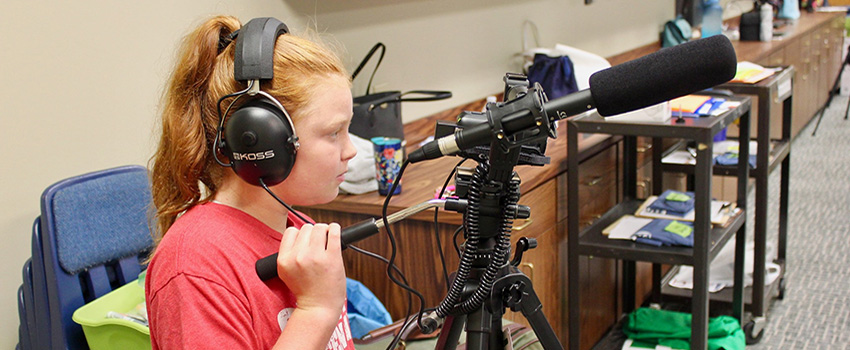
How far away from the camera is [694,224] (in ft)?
6.52

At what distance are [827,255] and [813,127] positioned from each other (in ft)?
8.09

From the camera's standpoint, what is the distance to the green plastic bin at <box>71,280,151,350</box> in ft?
4.71

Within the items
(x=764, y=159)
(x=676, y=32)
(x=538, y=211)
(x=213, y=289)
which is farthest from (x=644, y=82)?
(x=676, y=32)

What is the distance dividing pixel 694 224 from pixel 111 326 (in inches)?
55.4

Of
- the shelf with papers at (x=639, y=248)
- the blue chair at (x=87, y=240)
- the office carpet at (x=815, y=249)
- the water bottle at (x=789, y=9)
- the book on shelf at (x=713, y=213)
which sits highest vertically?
the water bottle at (x=789, y=9)

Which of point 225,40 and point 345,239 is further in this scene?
point 225,40

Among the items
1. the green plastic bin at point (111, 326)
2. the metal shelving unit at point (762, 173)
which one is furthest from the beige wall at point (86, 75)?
the metal shelving unit at point (762, 173)

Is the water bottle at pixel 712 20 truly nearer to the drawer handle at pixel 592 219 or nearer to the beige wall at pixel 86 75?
the drawer handle at pixel 592 219

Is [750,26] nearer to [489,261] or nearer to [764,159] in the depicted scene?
[764,159]

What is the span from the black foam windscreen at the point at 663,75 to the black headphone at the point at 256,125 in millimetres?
350

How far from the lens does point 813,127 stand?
17.4 feet

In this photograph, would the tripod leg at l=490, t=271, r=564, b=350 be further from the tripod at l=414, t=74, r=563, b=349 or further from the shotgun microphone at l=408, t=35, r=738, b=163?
the shotgun microphone at l=408, t=35, r=738, b=163

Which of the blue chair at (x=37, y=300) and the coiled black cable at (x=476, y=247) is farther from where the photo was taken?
the blue chair at (x=37, y=300)

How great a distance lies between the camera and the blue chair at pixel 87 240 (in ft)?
4.91
